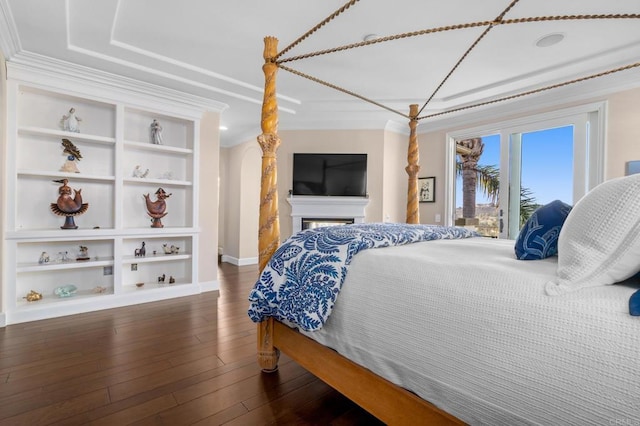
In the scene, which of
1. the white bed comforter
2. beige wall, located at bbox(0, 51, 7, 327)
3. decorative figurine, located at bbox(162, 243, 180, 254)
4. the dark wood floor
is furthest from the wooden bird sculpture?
the white bed comforter

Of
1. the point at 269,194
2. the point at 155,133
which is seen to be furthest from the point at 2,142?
the point at 269,194

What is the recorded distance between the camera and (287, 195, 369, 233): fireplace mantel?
15.6 ft

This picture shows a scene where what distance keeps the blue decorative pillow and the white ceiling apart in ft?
5.48

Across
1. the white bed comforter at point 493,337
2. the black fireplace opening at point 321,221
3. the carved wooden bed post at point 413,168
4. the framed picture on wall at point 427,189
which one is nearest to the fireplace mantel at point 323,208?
the black fireplace opening at point 321,221

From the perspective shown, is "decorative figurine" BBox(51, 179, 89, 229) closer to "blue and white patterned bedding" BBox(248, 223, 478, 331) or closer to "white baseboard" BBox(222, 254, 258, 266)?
"blue and white patterned bedding" BBox(248, 223, 478, 331)

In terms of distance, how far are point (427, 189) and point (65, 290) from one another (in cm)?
467

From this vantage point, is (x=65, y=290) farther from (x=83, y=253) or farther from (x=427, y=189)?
(x=427, y=189)

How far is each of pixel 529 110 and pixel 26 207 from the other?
557 centimetres

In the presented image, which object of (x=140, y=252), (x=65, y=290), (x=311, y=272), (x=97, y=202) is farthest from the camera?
(x=140, y=252)

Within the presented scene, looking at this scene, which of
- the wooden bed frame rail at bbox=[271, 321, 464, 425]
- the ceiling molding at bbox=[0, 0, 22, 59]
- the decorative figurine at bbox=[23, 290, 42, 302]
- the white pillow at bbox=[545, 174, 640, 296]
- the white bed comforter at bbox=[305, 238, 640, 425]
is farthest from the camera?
the decorative figurine at bbox=[23, 290, 42, 302]

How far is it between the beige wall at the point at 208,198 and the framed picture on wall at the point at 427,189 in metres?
3.11

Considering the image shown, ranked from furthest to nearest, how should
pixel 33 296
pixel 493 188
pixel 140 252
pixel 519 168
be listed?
pixel 493 188, pixel 519 168, pixel 140 252, pixel 33 296

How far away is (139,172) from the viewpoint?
357 cm

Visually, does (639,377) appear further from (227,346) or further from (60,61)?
(60,61)
